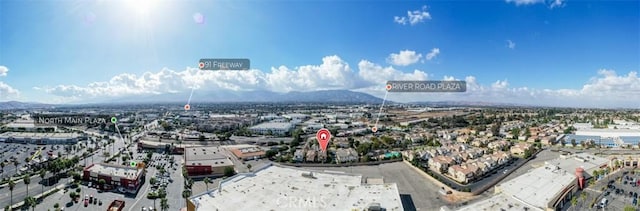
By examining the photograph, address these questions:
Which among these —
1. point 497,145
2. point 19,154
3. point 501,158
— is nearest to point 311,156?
point 501,158

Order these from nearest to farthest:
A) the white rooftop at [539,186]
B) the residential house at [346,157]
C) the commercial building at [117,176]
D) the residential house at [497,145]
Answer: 1. the white rooftop at [539,186]
2. the commercial building at [117,176]
3. the residential house at [346,157]
4. the residential house at [497,145]

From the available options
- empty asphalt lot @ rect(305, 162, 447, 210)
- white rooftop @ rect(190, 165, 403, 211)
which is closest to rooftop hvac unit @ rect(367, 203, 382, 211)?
white rooftop @ rect(190, 165, 403, 211)

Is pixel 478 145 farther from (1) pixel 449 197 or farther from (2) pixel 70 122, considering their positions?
(2) pixel 70 122

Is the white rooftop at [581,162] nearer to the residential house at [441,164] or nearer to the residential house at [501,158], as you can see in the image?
the residential house at [501,158]

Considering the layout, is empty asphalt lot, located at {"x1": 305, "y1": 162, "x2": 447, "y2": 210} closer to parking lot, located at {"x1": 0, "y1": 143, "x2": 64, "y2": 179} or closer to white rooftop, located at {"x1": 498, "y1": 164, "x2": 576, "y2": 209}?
white rooftop, located at {"x1": 498, "y1": 164, "x2": 576, "y2": 209}

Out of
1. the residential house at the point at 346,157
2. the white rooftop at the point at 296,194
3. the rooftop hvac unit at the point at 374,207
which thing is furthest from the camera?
the residential house at the point at 346,157

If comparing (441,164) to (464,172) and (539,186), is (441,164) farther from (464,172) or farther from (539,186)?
(539,186)

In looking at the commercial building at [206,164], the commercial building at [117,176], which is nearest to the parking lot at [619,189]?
the commercial building at [206,164]

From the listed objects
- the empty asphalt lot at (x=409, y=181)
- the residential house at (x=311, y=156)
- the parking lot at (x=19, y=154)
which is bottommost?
the parking lot at (x=19, y=154)

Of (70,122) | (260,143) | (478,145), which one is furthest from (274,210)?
(70,122)
